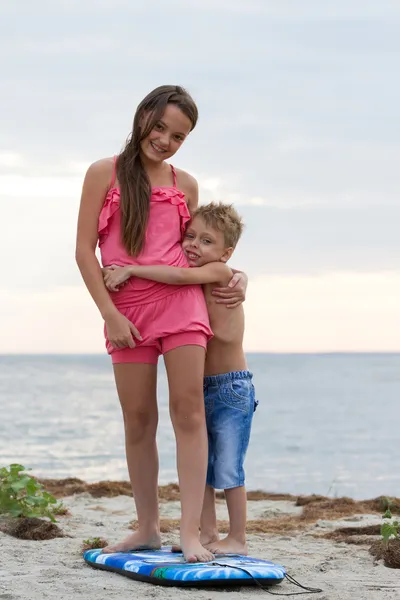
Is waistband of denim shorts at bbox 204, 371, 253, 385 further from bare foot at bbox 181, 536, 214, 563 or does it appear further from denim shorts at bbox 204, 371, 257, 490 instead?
bare foot at bbox 181, 536, 214, 563

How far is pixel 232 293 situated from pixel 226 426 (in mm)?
681

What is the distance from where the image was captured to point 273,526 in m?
6.58

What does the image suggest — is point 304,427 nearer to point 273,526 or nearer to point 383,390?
point 273,526

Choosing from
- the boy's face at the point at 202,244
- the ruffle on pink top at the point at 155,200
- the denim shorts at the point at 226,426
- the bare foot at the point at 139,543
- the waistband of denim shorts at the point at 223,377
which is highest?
the ruffle on pink top at the point at 155,200

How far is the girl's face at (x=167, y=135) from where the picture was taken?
4.52 m

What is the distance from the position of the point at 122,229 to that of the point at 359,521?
3.22 meters

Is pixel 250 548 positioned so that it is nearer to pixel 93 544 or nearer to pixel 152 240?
pixel 93 544

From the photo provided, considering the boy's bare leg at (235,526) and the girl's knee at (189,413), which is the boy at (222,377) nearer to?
the boy's bare leg at (235,526)

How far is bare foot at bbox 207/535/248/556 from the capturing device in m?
4.65

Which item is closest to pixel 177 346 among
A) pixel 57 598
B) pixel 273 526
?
pixel 57 598

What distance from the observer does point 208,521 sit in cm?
479

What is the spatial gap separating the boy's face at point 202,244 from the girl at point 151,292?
0.06 meters

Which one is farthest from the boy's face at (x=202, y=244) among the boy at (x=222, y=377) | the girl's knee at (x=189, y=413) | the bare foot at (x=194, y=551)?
the bare foot at (x=194, y=551)

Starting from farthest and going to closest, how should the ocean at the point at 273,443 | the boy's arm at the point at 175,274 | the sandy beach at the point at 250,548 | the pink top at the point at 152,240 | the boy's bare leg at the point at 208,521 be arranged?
the ocean at the point at 273,443
the boy's bare leg at the point at 208,521
the pink top at the point at 152,240
the boy's arm at the point at 175,274
the sandy beach at the point at 250,548
